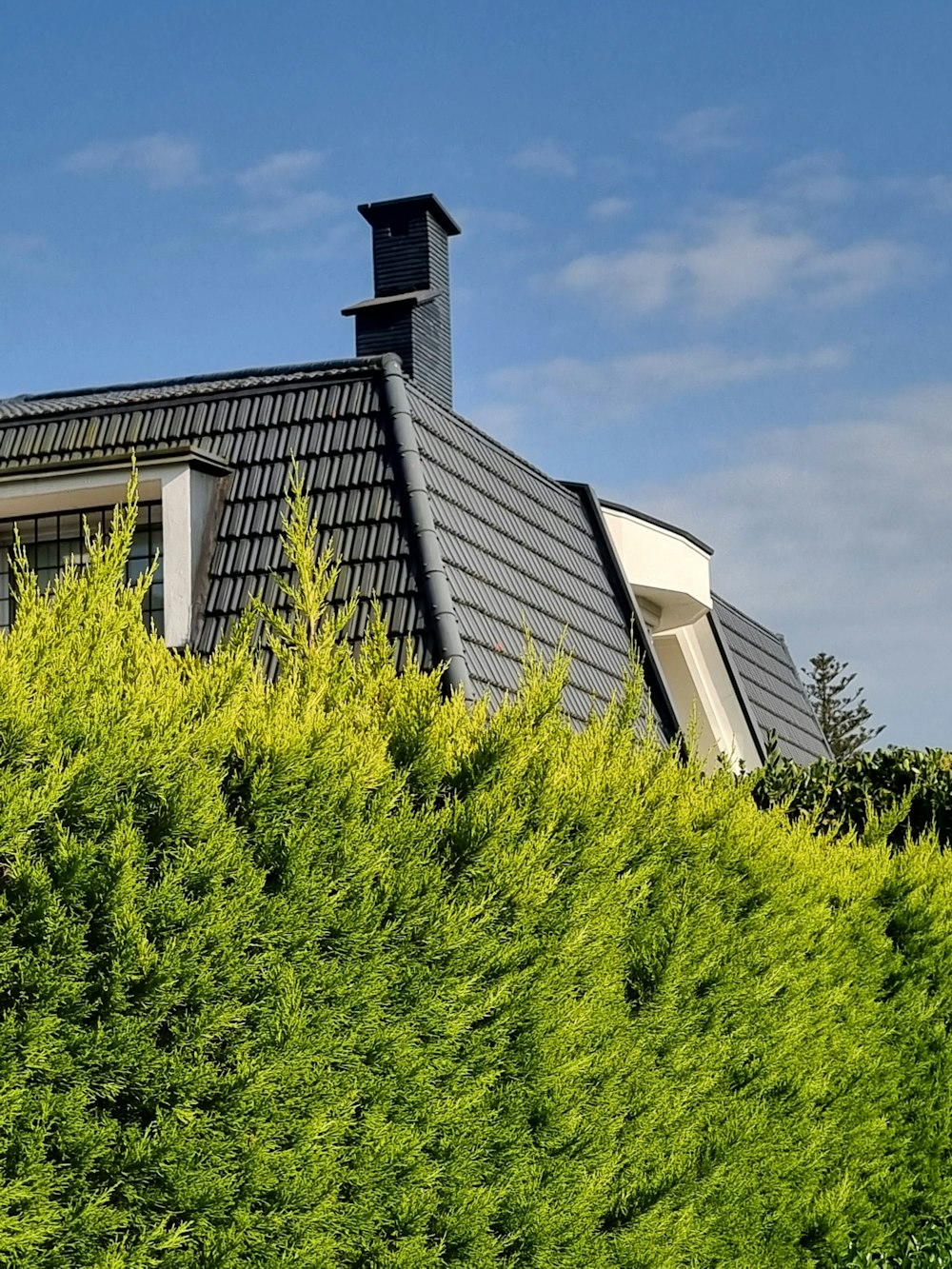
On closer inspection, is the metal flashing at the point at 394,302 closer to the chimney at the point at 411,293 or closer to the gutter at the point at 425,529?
the chimney at the point at 411,293

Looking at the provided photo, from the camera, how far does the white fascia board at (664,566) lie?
17734 mm

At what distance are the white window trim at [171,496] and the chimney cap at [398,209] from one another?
243 inches

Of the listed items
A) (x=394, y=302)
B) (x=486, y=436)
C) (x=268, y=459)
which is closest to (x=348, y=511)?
(x=268, y=459)

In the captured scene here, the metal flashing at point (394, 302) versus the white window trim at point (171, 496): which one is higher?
the metal flashing at point (394, 302)

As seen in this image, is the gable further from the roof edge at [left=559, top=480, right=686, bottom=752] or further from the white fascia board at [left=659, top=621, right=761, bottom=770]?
the white fascia board at [left=659, top=621, right=761, bottom=770]

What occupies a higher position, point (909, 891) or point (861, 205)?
point (861, 205)

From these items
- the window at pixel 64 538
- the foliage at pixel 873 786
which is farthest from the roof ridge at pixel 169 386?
the foliage at pixel 873 786

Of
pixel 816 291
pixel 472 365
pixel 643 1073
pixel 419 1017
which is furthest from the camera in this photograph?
pixel 472 365

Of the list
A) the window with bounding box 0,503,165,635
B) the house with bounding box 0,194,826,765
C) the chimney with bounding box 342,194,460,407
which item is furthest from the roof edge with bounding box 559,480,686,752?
the window with bounding box 0,503,165,635

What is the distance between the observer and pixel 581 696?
43.6ft

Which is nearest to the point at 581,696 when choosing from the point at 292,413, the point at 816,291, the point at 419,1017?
the point at 292,413

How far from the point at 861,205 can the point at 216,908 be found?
1104 cm

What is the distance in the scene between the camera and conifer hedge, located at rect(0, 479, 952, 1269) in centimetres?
358

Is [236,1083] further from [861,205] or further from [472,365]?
[472,365]
